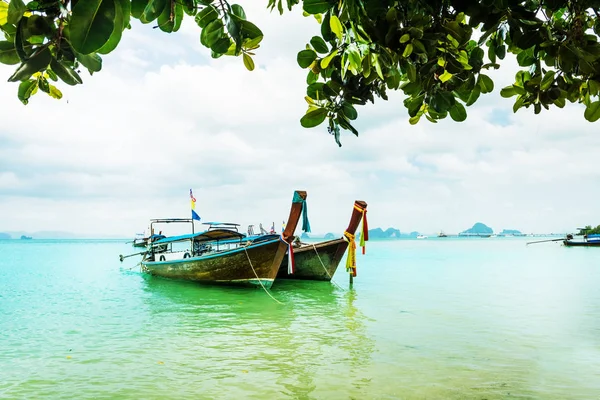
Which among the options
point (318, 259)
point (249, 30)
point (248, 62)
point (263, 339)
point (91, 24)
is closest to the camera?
point (91, 24)

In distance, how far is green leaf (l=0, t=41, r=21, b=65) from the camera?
1.20 metres

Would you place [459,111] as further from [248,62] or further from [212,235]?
[212,235]

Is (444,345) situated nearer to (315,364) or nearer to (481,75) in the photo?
(315,364)

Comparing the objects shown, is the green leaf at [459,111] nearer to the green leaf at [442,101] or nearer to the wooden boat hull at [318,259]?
the green leaf at [442,101]

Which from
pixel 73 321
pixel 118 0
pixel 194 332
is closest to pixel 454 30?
pixel 118 0

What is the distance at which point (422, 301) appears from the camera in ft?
44.4

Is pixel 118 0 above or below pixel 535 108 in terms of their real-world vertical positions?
below

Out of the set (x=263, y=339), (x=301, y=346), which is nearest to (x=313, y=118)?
(x=301, y=346)

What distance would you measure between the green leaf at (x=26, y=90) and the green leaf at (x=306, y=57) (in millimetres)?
1146

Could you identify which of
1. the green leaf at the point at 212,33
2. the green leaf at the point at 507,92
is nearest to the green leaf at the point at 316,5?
the green leaf at the point at 212,33

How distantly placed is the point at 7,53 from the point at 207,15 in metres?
0.67

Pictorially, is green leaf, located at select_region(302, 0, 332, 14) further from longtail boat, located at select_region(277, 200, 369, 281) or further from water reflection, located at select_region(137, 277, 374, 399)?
longtail boat, located at select_region(277, 200, 369, 281)

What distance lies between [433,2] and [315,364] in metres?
5.60

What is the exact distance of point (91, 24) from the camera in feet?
3.09
